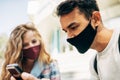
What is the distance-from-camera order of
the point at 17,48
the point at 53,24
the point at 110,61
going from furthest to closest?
1. the point at 17,48
2. the point at 53,24
3. the point at 110,61

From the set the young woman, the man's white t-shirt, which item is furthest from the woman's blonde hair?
the man's white t-shirt

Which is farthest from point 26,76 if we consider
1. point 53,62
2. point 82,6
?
point 82,6

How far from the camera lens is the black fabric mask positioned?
159 centimetres

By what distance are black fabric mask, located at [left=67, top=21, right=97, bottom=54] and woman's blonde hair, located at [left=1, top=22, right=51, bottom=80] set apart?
27 centimetres

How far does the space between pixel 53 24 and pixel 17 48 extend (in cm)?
30

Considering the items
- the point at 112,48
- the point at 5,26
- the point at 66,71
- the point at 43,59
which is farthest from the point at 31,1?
the point at 112,48

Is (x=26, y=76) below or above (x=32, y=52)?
below

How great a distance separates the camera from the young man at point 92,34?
1536 millimetres

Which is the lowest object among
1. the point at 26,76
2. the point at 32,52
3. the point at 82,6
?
the point at 26,76

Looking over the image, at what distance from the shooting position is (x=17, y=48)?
1.91 meters

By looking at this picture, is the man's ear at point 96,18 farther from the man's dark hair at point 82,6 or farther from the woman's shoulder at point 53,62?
the woman's shoulder at point 53,62

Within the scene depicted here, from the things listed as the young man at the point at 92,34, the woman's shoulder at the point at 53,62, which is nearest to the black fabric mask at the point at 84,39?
the young man at the point at 92,34

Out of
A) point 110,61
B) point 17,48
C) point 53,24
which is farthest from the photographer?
point 17,48

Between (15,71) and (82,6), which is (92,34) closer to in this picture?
(82,6)
